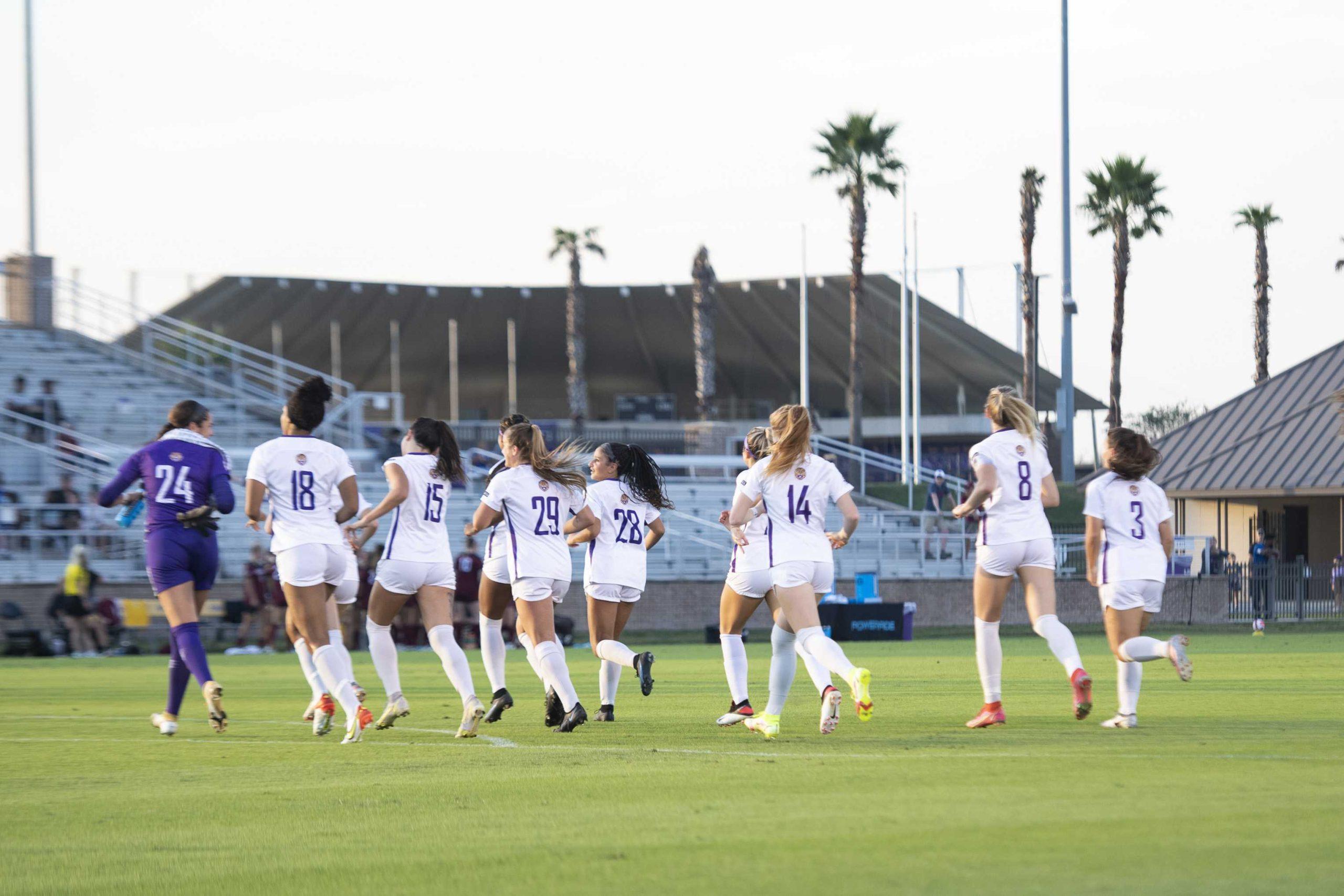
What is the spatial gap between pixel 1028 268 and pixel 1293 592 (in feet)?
77.5

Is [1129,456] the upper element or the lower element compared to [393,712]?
upper

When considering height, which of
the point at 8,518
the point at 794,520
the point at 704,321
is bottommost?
the point at 794,520

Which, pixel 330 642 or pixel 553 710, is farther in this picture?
pixel 553 710

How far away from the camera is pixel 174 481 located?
396 inches

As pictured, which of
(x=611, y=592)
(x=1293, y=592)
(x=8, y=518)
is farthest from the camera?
(x=1293, y=592)

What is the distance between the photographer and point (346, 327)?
6844 cm

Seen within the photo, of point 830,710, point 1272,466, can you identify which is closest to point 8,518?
point 830,710

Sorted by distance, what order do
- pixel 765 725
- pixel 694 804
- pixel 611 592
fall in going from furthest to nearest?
pixel 611 592 → pixel 765 725 → pixel 694 804

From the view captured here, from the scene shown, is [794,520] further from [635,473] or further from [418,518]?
[418,518]

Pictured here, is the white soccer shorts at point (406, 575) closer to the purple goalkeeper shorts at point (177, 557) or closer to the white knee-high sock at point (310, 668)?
the white knee-high sock at point (310, 668)

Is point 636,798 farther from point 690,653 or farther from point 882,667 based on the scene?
point 690,653

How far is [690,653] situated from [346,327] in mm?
49164

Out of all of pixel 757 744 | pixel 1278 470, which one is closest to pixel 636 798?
pixel 757 744

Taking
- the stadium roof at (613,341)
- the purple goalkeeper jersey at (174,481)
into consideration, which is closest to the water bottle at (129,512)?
the purple goalkeeper jersey at (174,481)
